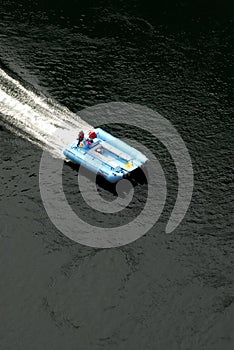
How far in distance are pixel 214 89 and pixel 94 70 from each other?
641 inches

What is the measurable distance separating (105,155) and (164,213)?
10.3 m

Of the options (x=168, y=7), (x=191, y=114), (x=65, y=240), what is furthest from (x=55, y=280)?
(x=168, y=7)

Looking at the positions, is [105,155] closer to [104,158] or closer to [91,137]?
[104,158]

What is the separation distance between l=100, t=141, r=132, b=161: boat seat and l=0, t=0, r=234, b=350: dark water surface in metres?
4.37

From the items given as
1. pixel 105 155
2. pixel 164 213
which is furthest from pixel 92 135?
pixel 164 213

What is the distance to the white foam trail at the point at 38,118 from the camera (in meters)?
66.2

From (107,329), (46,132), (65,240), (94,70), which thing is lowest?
(107,329)

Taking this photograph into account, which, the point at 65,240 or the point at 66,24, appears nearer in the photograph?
the point at 65,240

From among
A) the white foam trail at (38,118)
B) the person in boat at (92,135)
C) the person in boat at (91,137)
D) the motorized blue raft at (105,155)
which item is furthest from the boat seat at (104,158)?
the white foam trail at (38,118)

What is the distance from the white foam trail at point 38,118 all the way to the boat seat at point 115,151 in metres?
4.09

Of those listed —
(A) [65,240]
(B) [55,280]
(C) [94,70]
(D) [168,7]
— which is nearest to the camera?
(B) [55,280]

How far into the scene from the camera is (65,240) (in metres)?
55.7

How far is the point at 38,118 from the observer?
6838 cm

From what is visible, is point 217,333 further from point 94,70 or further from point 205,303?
point 94,70
